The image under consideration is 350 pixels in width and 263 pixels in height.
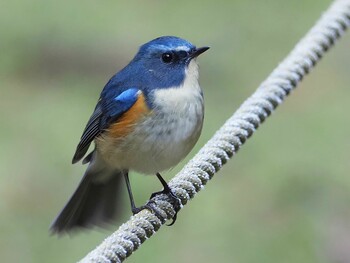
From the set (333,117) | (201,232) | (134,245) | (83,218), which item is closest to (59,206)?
(201,232)

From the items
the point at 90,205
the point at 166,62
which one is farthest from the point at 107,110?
the point at 90,205

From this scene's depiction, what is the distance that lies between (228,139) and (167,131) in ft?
0.79

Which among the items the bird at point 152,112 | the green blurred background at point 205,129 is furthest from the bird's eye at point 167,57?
the green blurred background at point 205,129

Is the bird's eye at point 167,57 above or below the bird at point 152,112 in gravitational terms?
above

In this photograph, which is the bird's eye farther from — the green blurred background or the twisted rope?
the green blurred background

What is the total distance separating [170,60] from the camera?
3.92 metres

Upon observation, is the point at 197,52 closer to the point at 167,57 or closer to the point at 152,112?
the point at 167,57

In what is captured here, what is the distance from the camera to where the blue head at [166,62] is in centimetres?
387

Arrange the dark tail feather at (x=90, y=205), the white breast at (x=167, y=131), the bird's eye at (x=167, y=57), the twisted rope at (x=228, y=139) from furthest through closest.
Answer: the dark tail feather at (x=90, y=205), the bird's eye at (x=167, y=57), the white breast at (x=167, y=131), the twisted rope at (x=228, y=139)

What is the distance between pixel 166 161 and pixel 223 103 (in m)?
2.61

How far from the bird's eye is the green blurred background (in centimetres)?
86

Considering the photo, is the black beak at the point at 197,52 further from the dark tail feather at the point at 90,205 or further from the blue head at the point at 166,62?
the dark tail feather at the point at 90,205

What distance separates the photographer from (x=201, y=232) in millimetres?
5352

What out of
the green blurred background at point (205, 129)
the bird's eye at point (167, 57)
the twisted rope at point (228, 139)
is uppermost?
the green blurred background at point (205, 129)
